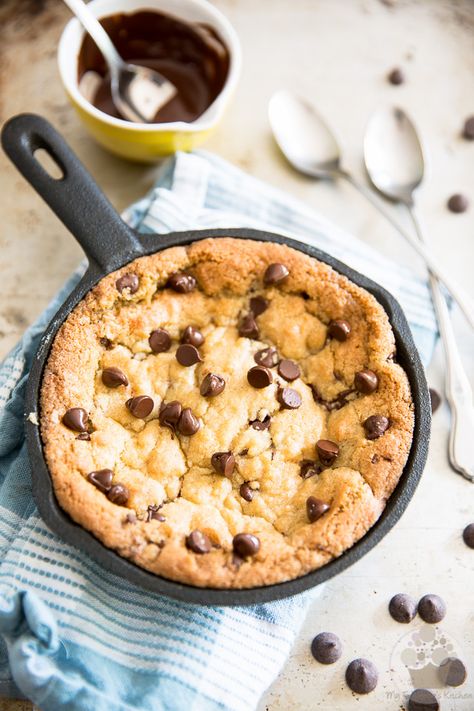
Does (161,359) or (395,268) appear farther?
(395,268)

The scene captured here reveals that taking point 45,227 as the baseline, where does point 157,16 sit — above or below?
above

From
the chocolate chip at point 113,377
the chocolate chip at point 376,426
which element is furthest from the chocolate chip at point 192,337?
the chocolate chip at point 376,426

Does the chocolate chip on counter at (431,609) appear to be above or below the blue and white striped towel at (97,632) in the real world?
below

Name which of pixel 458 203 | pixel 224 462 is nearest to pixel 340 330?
pixel 224 462

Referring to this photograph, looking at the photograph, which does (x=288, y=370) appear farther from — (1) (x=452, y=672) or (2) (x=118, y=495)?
(1) (x=452, y=672)

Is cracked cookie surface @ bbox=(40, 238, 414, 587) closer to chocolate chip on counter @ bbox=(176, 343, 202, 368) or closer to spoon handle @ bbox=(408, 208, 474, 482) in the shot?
chocolate chip on counter @ bbox=(176, 343, 202, 368)

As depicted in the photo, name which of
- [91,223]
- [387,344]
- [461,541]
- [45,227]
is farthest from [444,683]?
[45,227]

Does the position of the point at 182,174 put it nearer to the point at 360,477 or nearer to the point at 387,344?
the point at 387,344

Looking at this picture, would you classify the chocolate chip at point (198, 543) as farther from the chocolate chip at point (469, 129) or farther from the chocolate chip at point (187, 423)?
the chocolate chip at point (469, 129)
